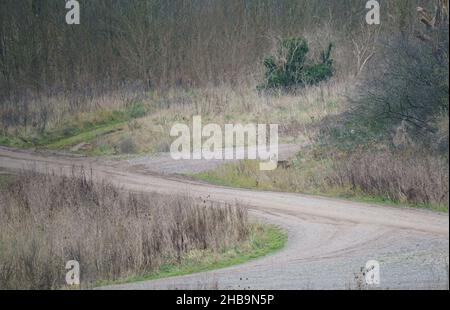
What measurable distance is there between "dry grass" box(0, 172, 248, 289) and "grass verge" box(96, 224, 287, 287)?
0.77ft

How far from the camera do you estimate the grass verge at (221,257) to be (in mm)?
14781

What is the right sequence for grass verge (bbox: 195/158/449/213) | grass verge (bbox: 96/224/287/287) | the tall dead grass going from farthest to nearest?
1. grass verge (bbox: 195/158/449/213)
2. the tall dead grass
3. grass verge (bbox: 96/224/287/287)

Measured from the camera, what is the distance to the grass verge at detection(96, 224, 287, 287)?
14.8 m

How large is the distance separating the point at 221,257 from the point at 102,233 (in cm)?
305

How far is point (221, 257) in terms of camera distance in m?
15.4

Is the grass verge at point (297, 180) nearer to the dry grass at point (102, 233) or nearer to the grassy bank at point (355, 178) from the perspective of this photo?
the grassy bank at point (355, 178)

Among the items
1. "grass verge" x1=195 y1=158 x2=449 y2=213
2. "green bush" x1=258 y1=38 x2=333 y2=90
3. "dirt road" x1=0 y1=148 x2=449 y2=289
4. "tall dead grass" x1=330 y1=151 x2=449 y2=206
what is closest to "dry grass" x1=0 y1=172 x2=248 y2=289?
"dirt road" x1=0 y1=148 x2=449 y2=289

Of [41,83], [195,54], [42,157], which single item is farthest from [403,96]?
[41,83]

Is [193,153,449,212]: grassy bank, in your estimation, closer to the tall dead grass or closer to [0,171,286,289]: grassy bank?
the tall dead grass

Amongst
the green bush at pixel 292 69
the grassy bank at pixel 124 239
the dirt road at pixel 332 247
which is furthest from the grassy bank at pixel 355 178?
the green bush at pixel 292 69

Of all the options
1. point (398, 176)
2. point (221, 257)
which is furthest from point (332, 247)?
point (398, 176)

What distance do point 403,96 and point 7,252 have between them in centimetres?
1109

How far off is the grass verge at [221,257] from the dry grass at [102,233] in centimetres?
24
